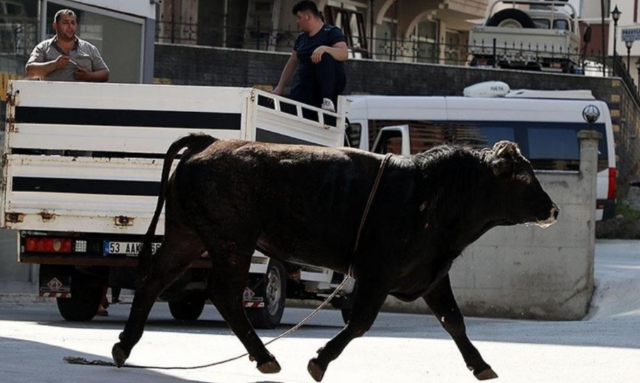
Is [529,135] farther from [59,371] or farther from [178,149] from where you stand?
[59,371]

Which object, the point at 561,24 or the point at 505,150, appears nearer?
the point at 505,150

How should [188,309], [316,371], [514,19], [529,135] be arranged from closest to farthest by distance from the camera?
[316,371] < [188,309] < [529,135] < [514,19]

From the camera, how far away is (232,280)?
9.52m

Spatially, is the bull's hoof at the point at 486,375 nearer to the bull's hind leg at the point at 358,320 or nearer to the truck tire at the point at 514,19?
the bull's hind leg at the point at 358,320

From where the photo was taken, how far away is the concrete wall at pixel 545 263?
20.9m

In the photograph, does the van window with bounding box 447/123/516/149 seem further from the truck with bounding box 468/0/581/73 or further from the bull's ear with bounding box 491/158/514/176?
the bull's ear with bounding box 491/158/514/176

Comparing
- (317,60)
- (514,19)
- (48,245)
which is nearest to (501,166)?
(317,60)

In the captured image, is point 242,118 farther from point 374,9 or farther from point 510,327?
point 374,9

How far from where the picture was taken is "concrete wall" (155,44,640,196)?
37156mm

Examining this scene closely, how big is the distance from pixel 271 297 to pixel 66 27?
3284 millimetres

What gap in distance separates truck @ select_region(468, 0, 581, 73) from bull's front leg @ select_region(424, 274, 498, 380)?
3372cm

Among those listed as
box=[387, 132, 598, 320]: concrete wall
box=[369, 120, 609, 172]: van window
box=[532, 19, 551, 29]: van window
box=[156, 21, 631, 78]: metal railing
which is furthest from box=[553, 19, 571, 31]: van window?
box=[387, 132, 598, 320]: concrete wall

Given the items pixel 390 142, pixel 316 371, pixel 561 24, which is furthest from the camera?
pixel 561 24

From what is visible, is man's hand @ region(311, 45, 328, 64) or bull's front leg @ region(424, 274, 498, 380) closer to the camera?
bull's front leg @ region(424, 274, 498, 380)
